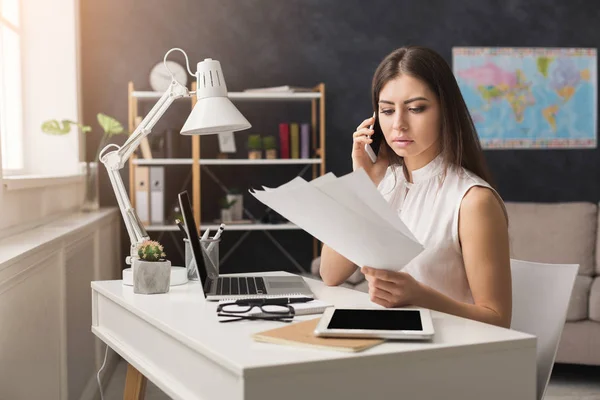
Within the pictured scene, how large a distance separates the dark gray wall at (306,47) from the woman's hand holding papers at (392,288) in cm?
311

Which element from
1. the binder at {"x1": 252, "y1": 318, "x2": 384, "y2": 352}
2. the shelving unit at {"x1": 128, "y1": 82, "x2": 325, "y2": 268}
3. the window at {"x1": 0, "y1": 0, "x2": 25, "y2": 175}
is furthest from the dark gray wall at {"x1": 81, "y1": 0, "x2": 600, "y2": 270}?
the binder at {"x1": 252, "y1": 318, "x2": 384, "y2": 352}

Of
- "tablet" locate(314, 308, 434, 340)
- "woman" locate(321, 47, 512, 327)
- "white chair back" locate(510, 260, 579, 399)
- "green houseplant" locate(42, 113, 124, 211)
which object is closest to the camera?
"tablet" locate(314, 308, 434, 340)

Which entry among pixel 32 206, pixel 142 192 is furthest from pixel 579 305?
pixel 32 206

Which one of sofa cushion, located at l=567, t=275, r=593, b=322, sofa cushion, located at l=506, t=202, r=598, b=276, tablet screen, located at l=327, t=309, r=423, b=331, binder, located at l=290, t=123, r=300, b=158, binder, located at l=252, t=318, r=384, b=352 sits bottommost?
sofa cushion, located at l=567, t=275, r=593, b=322

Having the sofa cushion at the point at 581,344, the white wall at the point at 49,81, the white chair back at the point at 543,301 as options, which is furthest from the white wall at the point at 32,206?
the sofa cushion at the point at 581,344

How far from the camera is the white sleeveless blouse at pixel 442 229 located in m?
1.81

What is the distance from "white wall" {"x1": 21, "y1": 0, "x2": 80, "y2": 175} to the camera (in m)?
3.96

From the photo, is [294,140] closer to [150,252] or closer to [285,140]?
[285,140]

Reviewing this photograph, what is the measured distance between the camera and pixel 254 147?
174 inches

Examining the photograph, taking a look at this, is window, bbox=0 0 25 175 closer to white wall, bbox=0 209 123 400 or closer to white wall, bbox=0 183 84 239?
white wall, bbox=0 183 84 239

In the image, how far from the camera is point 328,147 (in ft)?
15.7

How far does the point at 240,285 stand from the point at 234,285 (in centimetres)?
2

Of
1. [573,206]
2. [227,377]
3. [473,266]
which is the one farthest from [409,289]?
[573,206]

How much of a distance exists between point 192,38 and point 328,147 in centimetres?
109
